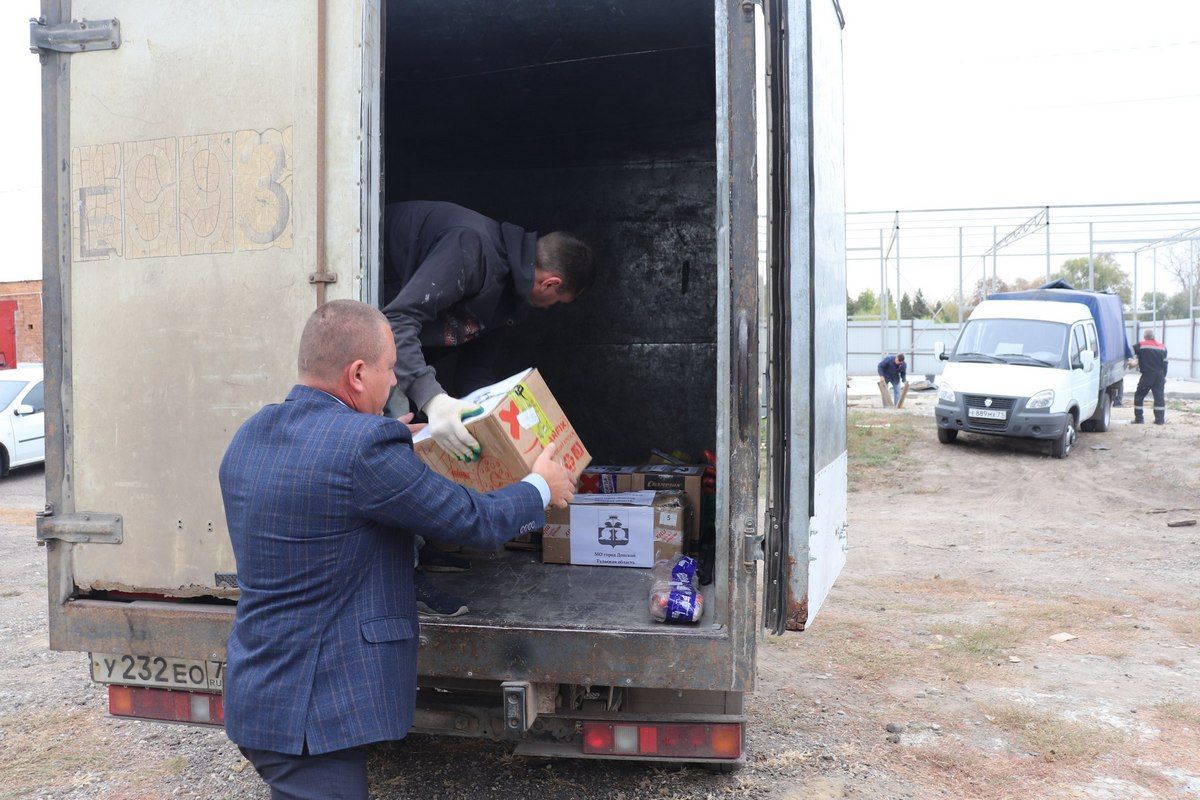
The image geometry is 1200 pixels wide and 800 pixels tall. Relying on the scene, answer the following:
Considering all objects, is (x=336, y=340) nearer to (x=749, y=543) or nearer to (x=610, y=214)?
(x=749, y=543)

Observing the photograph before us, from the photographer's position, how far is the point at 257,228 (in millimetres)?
2791

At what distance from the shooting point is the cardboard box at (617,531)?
3850mm

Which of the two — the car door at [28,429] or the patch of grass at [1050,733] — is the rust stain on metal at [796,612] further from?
the car door at [28,429]

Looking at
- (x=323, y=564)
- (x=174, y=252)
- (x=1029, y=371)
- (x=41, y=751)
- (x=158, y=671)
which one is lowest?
(x=41, y=751)

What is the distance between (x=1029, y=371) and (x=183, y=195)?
13535 mm

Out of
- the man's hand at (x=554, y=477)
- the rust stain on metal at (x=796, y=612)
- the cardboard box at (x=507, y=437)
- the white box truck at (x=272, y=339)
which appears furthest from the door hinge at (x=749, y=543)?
the cardboard box at (x=507, y=437)

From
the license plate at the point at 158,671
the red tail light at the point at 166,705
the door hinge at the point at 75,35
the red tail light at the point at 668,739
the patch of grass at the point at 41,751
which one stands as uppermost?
the door hinge at the point at 75,35

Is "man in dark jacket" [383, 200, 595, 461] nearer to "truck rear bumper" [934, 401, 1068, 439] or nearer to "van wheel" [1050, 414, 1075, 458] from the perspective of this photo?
"truck rear bumper" [934, 401, 1068, 439]

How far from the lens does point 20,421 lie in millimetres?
12836

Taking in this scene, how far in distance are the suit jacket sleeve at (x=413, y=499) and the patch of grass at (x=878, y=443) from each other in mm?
10665

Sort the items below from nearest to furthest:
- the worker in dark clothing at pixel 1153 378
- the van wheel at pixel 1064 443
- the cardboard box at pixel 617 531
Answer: the cardboard box at pixel 617 531
the van wheel at pixel 1064 443
the worker in dark clothing at pixel 1153 378

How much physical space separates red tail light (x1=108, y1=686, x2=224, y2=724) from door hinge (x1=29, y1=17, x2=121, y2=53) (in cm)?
209

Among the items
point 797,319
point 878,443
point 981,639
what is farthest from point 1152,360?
point 797,319

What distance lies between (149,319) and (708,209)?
3.94 m
